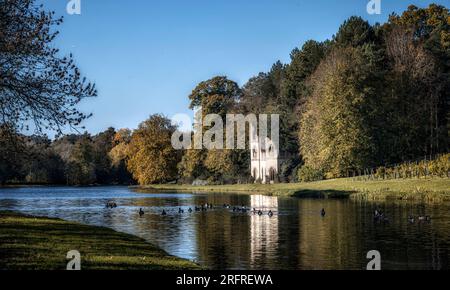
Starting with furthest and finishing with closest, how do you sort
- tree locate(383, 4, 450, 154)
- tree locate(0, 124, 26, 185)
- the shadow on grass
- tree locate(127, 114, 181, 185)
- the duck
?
tree locate(127, 114, 181, 185)
tree locate(383, 4, 450, 154)
the shadow on grass
the duck
tree locate(0, 124, 26, 185)

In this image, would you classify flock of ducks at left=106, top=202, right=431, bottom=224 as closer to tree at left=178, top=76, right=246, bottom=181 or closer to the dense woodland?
the dense woodland

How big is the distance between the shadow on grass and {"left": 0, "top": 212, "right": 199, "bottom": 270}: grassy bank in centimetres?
3936

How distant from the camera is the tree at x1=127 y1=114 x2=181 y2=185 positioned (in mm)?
A: 119500

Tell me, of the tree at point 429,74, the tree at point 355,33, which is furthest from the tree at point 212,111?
the tree at point 429,74

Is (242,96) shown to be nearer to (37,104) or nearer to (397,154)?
(397,154)

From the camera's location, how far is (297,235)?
3191cm

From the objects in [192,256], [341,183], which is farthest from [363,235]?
[341,183]

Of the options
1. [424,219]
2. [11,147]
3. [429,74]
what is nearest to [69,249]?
[11,147]

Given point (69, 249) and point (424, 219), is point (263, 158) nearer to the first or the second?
point (424, 219)

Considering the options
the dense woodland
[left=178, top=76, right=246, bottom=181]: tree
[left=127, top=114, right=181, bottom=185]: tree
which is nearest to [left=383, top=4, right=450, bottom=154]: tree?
the dense woodland

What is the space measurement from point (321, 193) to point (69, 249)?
161ft

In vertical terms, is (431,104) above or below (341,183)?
above
